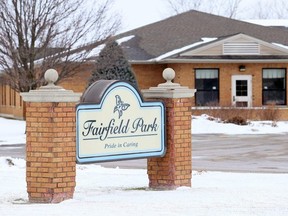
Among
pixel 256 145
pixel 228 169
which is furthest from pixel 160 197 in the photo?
pixel 256 145

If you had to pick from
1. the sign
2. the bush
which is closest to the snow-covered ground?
the sign

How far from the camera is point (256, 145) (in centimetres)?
2759

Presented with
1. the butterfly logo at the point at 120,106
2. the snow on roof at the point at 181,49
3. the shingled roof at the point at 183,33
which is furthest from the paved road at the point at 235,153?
the shingled roof at the point at 183,33

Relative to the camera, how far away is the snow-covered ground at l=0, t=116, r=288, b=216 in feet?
33.6

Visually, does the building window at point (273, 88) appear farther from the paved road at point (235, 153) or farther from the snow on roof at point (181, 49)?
the paved road at point (235, 153)

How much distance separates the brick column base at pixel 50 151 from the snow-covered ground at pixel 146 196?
0.26 meters

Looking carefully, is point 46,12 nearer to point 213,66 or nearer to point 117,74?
point 117,74

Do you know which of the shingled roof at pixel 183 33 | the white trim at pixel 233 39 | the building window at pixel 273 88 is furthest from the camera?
the shingled roof at pixel 183 33

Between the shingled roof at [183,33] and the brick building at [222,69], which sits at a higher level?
the shingled roof at [183,33]

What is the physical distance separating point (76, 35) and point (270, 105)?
12157 millimetres

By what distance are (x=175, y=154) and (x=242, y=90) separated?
3011 cm

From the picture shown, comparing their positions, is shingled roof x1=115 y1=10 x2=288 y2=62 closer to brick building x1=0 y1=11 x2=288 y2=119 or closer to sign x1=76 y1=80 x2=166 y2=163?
brick building x1=0 y1=11 x2=288 y2=119

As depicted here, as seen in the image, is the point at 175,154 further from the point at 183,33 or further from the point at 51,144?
the point at 183,33

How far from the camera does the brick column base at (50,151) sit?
1142 cm
